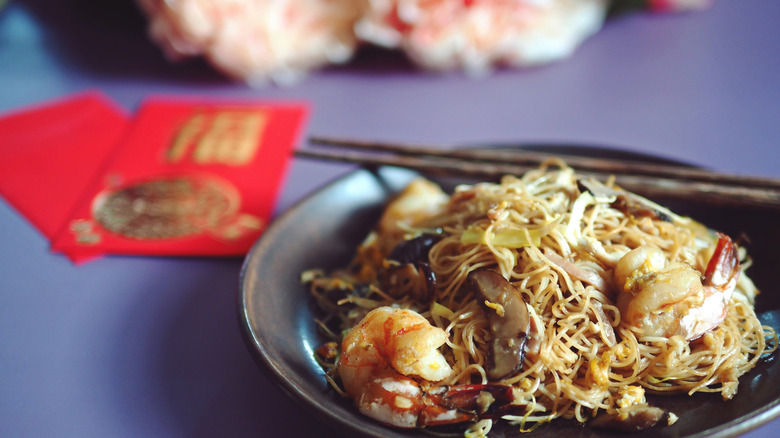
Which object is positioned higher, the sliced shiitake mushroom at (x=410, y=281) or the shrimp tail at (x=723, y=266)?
the shrimp tail at (x=723, y=266)

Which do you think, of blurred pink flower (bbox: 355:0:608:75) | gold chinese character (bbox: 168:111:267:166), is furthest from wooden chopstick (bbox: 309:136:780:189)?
blurred pink flower (bbox: 355:0:608:75)

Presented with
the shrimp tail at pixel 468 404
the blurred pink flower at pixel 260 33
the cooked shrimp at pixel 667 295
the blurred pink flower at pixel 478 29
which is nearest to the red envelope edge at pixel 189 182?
the blurred pink flower at pixel 260 33

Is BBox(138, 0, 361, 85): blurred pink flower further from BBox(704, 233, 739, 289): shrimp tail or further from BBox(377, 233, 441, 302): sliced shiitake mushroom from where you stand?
BBox(704, 233, 739, 289): shrimp tail

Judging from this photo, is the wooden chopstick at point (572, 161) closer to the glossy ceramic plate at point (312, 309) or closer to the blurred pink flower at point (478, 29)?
the glossy ceramic plate at point (312, 309)

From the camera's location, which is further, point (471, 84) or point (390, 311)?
point (471, 84)

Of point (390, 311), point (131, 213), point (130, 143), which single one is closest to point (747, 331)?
point (390, 311)

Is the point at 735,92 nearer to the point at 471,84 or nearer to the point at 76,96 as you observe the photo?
the point at 471,84

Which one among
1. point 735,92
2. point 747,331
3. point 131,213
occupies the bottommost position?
point 131,213
